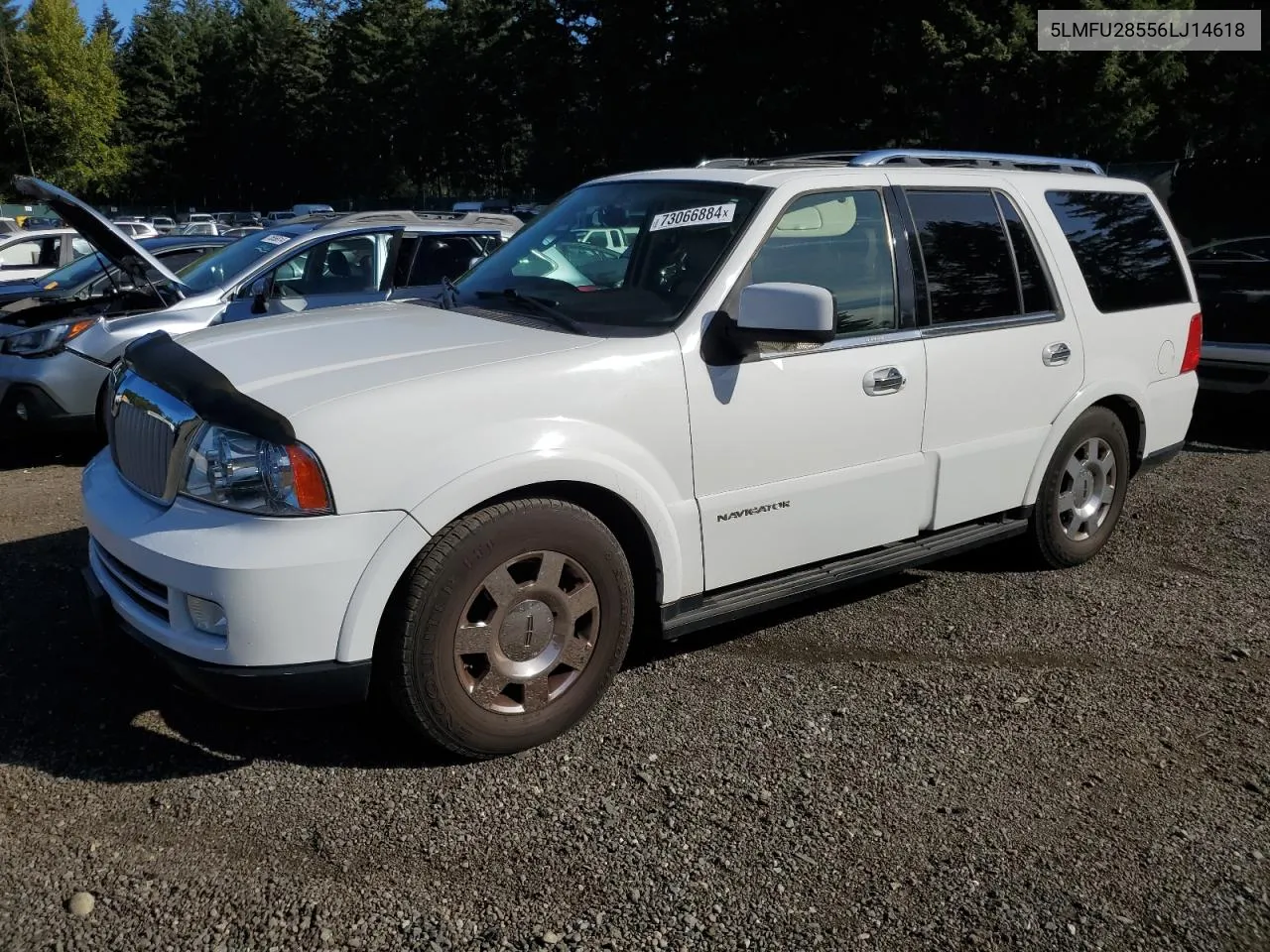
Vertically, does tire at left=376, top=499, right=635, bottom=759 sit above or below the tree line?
below

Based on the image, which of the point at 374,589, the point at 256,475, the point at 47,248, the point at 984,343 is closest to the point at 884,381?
the point at 984,343

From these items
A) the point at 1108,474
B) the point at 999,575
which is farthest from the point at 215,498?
the point at 1108,474

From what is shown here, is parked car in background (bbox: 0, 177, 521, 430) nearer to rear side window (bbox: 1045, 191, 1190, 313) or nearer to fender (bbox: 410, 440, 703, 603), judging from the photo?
fender (bbox: 410, 440, 703, 603)

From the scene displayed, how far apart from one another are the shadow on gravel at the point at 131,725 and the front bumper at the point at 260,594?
0.29 meters

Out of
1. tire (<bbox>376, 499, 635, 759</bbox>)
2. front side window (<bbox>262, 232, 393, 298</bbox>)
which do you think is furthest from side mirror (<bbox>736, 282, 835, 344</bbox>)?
front side window (<bbox>262, 232, 393, 298</bbox>)

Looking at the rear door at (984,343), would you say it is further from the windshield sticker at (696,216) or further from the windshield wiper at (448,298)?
the windshield wiper at (448,298)

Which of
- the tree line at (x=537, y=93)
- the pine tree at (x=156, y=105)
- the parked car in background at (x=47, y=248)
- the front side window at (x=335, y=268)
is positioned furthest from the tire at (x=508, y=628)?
the pine tree at (x=156, y=105)

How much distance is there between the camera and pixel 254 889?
2.75 m

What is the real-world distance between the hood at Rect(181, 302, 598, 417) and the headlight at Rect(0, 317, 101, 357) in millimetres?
4121

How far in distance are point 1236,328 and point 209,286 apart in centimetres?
787

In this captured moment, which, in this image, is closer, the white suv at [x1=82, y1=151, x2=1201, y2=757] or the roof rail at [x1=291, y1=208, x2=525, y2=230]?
the white suv at [x1=82, y1=151, x2=1201, y2=757]

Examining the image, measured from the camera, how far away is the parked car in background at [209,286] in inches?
281

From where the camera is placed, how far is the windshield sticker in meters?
3.90

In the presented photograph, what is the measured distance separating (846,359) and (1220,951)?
7.15 feet
